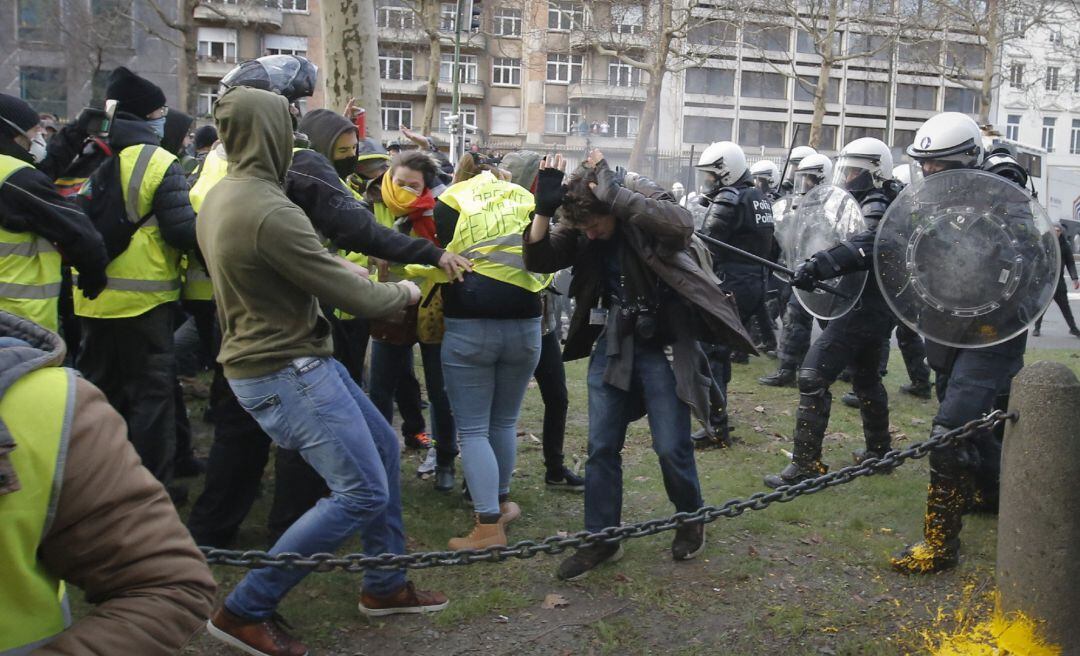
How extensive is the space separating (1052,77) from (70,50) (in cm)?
4979

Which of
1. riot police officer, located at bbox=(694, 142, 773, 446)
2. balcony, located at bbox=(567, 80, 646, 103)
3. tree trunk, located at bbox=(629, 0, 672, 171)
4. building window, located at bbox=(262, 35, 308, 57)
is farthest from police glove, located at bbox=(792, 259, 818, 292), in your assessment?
building window, located at bbox=(262, 35, 308, 57)

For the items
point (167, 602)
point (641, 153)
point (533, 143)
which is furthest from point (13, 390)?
point (533, 143)

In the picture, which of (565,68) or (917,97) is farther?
(917,97)

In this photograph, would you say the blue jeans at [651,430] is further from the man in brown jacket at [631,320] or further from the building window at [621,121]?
the building window at [621,121]

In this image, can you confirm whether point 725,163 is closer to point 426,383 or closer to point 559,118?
point 426,383

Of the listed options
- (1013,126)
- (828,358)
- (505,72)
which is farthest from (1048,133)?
(828,358)

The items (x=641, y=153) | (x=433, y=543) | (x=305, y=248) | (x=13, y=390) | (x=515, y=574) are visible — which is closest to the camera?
(x=13, y=390)

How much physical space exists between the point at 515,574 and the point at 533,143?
174 feet

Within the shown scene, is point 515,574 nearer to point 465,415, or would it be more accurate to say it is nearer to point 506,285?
point 465,415

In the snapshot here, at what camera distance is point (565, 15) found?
4022cm

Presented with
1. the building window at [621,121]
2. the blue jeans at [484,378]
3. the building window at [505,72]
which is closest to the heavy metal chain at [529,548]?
the blue jeans at [484,378]

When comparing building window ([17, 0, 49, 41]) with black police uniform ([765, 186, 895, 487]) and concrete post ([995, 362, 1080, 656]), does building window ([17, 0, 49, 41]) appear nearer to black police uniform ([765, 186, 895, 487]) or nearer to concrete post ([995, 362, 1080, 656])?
black police uniform ([765, 186, 895, 487])

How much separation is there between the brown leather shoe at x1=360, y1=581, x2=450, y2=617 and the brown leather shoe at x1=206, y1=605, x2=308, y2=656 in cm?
47

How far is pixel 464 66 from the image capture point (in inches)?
2276
